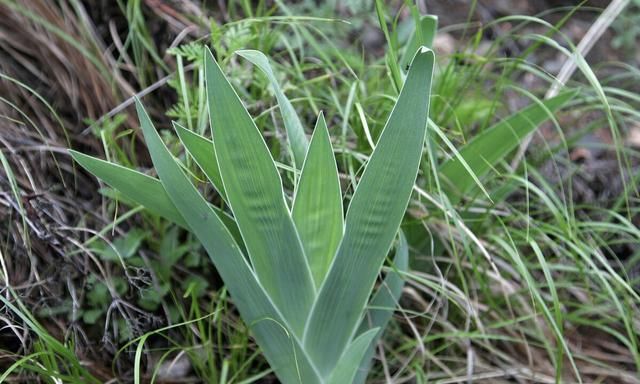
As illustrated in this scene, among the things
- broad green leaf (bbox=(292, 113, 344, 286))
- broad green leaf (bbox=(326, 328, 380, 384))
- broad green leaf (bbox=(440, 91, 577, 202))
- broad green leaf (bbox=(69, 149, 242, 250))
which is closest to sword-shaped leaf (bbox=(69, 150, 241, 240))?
broad green leaf (bbox=(69, 149, 242, 250))

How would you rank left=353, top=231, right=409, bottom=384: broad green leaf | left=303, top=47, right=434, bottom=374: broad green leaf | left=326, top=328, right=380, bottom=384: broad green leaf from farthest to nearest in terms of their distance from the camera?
left=353, top=231, right=409, bottom=384: broad green leaf < left=326, top=328, right=380, bottom=384: broad green leaf < left=303, top=47, right=434, bottom=374: broad green leaf

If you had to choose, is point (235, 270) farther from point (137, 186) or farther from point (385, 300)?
point (385, 300)

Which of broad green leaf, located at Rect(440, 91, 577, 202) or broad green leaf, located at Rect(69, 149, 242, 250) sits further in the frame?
broad green leaf, located at Rect(440, 91, 577, 202)

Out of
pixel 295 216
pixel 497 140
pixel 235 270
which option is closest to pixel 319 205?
pixel 295 216

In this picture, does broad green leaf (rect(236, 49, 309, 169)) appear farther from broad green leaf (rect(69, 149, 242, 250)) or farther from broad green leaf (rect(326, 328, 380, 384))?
broad green leaf (rect(326, 328, 380, 384))

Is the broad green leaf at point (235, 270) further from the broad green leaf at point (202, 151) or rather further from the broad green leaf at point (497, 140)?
the broad green leaf at point (497, 140)

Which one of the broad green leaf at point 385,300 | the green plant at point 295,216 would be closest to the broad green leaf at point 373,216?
the green plant at point 295,216

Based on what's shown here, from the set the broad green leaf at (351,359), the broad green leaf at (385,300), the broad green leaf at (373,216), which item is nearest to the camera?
the broad green leaf at (373,216)
